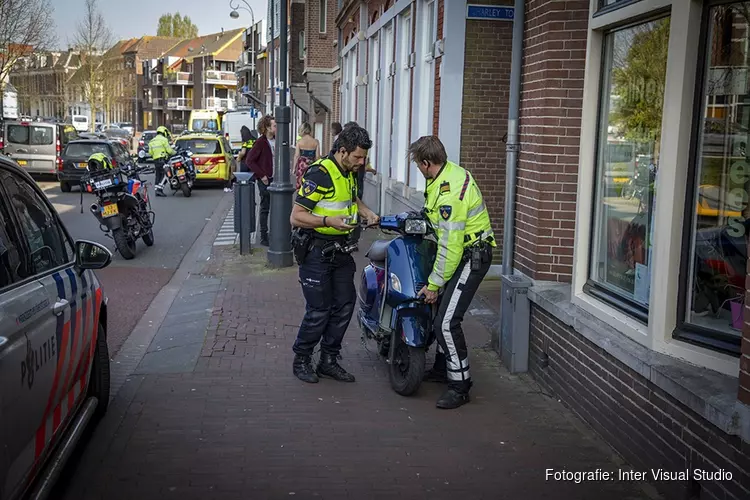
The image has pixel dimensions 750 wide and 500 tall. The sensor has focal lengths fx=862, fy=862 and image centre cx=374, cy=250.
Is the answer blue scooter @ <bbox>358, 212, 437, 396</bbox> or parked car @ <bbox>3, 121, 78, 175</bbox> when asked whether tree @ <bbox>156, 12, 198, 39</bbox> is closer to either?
parked car @ <bbox>3, 121, 78, 175</bbox>

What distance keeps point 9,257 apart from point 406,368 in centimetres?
299

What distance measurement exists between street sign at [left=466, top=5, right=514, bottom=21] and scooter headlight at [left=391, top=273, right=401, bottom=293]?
6.25 meters

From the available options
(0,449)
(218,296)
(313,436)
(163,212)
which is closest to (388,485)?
(313,436)

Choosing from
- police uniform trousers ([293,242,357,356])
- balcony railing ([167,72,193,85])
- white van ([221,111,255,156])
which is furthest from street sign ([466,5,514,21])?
balcony railing ([167,72,193,85])

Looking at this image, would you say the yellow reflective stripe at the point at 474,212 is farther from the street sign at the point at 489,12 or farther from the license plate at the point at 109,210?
the license plate at the point at 109,210

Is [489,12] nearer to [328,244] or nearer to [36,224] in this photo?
[328,244]

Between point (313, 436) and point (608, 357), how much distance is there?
5.95 feet

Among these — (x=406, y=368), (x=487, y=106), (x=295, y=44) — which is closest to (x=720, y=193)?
(x=406, y=368)

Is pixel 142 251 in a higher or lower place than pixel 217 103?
lower

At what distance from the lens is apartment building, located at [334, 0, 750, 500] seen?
4.27 meters

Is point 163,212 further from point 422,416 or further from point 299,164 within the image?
point 422,416

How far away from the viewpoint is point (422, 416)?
5.63 meters

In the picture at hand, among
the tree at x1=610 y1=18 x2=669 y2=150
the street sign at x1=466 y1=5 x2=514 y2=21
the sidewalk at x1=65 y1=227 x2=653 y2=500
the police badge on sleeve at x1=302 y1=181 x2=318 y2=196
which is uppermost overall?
the street sign at x1=466 y1=5 x2=514 y2=21

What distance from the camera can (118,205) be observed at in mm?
12852
